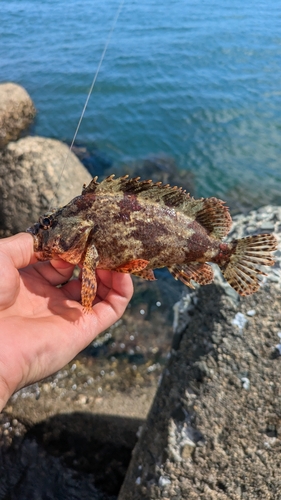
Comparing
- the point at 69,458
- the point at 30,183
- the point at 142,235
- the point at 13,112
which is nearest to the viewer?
the point at 142,235

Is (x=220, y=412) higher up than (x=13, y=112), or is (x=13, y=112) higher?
(x=13, y=112)

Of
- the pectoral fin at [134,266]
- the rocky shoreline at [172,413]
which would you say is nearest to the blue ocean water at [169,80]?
the rocky shoreline at [172,413]

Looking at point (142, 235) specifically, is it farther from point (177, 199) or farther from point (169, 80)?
point (169, 80)

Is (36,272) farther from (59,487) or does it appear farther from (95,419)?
(59,487)

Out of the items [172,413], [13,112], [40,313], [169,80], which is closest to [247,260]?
[172,413]

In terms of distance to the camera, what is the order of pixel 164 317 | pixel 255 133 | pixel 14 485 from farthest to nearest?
1. pixel 255 133
2. pixel 164 317
3. pixel 14 485

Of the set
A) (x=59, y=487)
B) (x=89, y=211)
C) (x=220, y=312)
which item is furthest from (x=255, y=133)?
(x=59, y=487)

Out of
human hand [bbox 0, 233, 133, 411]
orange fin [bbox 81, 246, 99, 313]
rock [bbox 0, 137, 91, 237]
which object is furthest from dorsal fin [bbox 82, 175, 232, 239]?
rock [bbox 0, 137, 91, 237]

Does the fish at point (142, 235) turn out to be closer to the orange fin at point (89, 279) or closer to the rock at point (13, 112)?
the orange fin at point (89, 279)
